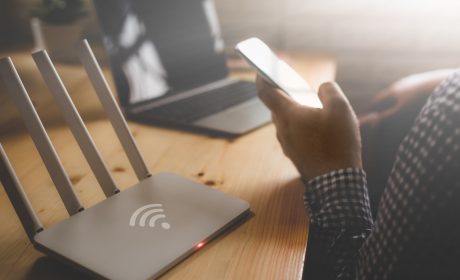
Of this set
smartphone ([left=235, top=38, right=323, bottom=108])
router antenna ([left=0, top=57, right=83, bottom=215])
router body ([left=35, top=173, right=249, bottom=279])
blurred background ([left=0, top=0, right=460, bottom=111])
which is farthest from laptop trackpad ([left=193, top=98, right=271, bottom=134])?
blurred background ([left=0, top=0, right=460, bottom=111])

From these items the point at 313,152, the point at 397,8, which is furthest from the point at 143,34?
the point at 397,8

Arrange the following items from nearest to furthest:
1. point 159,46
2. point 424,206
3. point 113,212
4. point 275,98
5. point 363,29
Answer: point 424,206 → point 113,212 → point 275,98 → point 159,46 → point 363,29

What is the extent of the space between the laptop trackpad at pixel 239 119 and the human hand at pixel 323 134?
0.58 ft

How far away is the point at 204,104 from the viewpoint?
88 centimetres

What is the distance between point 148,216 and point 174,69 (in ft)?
→ 1.68

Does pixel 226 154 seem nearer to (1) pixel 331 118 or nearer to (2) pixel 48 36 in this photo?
(1) pixel 331 118

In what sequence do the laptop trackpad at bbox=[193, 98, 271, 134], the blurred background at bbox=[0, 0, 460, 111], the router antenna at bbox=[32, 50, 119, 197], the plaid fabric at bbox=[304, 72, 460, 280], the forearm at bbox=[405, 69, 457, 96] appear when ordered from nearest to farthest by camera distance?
the plaid fabric at bbox=[304, 72, 460, 280] → the router antenna at bbox=[32, 50, 119, 197] → the laptop trackpad at bbox=[193, 98, 271, 134] → the forearm at bbox=[405, 69, 457, 96] → the blurred background at bbox=[0, 0, 460, 111]

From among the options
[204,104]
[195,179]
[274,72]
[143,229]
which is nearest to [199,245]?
[143,229]

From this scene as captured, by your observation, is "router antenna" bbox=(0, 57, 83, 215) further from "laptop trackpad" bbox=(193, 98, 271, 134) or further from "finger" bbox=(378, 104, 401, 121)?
"finger" bbox=(378, 104, 401, 121)

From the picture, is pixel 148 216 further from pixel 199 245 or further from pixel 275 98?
pixel 275 98

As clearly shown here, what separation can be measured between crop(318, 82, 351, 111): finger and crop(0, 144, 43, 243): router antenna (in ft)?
1.27

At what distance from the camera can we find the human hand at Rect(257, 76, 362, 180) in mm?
554

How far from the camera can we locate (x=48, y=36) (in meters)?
1.07

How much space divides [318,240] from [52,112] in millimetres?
644
